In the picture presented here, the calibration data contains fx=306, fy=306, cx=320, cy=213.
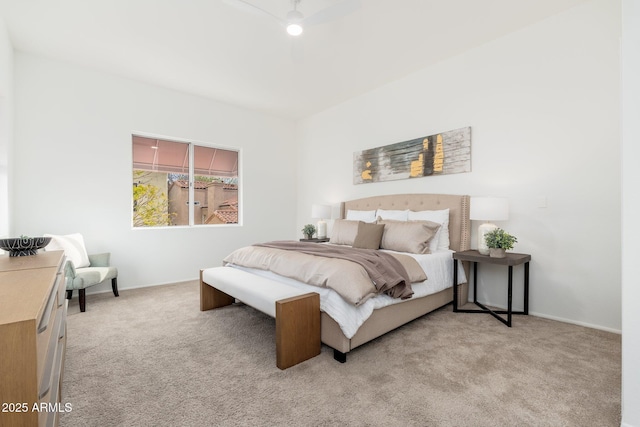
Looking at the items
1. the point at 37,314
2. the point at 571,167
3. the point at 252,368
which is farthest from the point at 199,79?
the point at 571,167

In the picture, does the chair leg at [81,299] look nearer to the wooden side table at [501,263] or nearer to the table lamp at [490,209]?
the wooden side table at [501,263]

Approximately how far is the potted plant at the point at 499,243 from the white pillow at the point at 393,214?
1101mm

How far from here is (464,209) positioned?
136 inches

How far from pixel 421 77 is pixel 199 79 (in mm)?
2915

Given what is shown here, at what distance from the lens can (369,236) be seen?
3432 mm

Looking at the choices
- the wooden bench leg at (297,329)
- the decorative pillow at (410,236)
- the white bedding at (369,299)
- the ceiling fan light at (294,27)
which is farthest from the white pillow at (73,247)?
the decorative pillow at (410,236)

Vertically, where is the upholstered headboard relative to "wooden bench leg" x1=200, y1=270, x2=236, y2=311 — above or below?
above

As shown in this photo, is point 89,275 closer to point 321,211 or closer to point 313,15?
point 321,211

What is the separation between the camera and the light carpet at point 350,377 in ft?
5.03

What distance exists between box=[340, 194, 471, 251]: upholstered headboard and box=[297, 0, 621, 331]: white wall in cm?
14

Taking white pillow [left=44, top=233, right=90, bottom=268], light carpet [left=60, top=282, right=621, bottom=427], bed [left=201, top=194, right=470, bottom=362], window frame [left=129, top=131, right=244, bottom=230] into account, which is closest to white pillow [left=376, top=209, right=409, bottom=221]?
bed [left=201, top=194, right=470, bottom=362]

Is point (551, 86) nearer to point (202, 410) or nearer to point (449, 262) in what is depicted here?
point (449, 262)

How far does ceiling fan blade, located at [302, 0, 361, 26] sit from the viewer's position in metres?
2.29

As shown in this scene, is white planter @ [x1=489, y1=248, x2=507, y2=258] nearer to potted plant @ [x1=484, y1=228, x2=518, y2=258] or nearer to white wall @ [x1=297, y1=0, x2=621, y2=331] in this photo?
potted plant @ [x1=484, y1=228, x2=518, y2=258]
